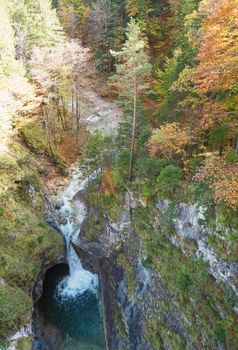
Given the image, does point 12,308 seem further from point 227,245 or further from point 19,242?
point 227,245

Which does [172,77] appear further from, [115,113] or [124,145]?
[115,113]

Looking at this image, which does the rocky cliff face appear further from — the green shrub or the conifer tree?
the conifer tree

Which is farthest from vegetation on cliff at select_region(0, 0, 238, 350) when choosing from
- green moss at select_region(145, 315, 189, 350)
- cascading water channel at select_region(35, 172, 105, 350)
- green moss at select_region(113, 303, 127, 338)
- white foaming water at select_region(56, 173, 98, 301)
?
cascading water channel at select_region(35, 172, 105, 350)

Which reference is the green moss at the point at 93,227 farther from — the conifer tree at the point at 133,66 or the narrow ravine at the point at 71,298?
the conifer tree at the point at 133,66

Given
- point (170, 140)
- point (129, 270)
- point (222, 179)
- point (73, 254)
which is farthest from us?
point (73, 254)

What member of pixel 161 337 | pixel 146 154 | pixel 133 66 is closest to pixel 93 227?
pixel 146 154

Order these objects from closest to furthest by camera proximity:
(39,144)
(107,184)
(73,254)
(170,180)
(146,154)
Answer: (170,180) → (146,154) → (107,184) → (73,254) → (39,144)
